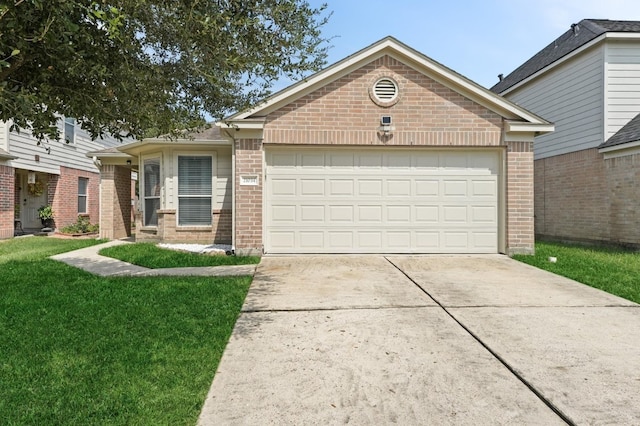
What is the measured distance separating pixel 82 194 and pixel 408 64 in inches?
662

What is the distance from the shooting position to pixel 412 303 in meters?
5.11

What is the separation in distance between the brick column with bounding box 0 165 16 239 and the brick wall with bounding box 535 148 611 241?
18.6 m

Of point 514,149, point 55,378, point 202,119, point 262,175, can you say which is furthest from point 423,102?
point 55,378

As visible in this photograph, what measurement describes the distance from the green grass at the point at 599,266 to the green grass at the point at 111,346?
570 centimetres

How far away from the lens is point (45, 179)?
54.3ft

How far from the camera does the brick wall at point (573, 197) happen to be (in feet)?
36.8

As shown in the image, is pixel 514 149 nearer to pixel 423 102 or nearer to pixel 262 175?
pixel 423 102

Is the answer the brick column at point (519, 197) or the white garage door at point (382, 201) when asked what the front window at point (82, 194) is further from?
the brick column at point (519, 197)

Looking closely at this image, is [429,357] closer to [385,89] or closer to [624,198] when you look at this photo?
[385,89]

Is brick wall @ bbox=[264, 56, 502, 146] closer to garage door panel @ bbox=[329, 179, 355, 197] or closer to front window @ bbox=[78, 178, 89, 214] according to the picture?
garage door panel @ bbox=[329, 179, 355, 197]

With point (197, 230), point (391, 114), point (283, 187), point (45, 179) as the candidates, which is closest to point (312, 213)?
point (283, 187)

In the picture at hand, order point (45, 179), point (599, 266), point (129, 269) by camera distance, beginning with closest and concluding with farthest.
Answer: point (129, 269) → point (599, 266) → point (45, 179)

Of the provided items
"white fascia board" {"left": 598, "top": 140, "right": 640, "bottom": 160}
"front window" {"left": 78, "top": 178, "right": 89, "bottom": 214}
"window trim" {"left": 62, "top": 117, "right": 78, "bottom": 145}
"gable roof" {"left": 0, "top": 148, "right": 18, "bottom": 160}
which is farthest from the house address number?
"front window" {"left": 78, "top": 178, "right": 89, "bottom": 214}

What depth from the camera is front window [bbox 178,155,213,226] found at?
10.8 metres
